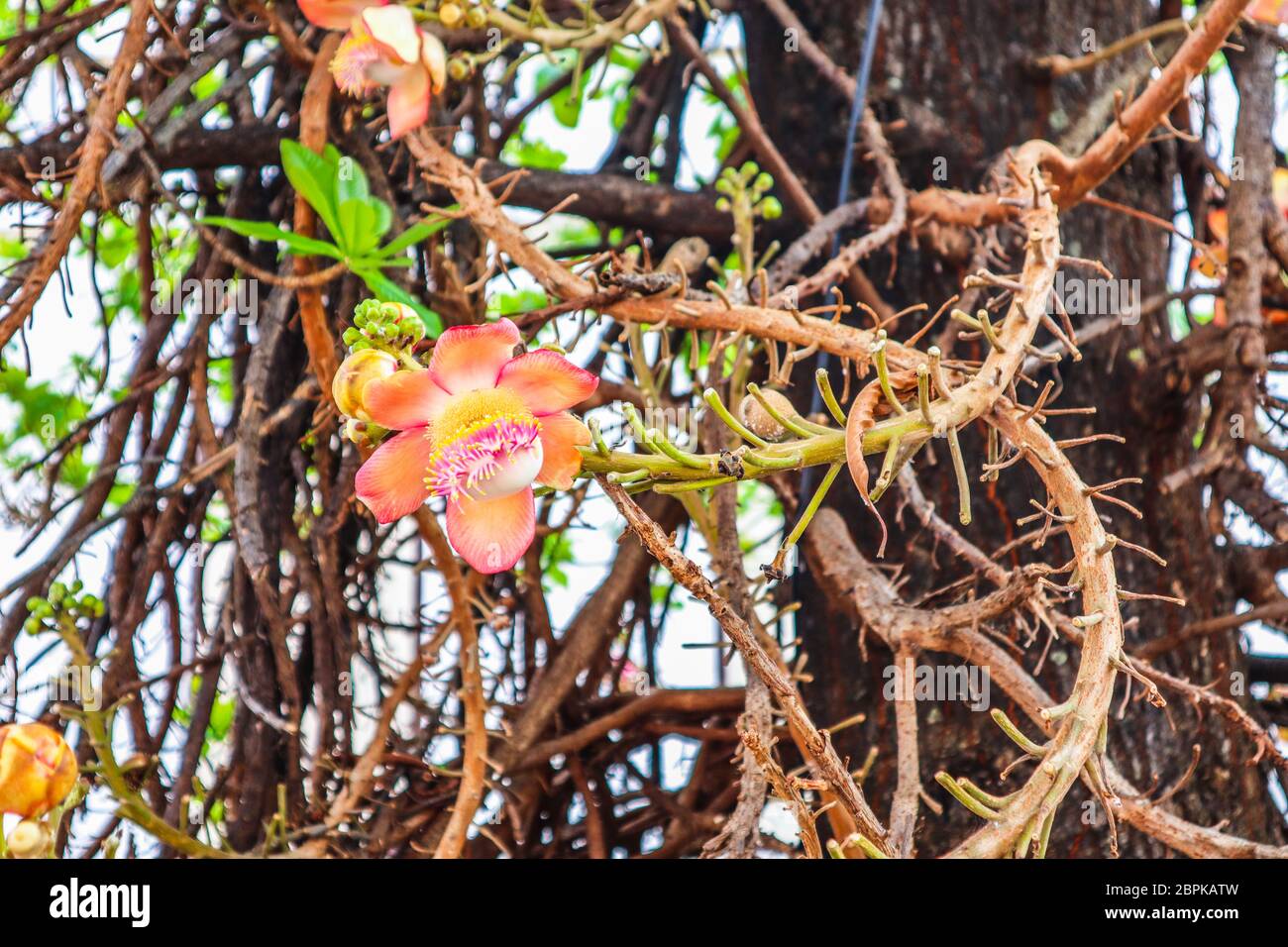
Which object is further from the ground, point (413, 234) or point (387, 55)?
point (387, 55)

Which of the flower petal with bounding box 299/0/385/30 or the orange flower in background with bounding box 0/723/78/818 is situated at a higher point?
Answer: the flower petal with bounding box 299/0/385/30

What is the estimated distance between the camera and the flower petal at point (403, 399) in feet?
2.11

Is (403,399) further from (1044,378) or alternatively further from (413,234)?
(1044,378)

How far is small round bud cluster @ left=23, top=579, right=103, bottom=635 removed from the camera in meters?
1.02

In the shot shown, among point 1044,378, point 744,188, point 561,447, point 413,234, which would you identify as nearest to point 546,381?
point 561,447

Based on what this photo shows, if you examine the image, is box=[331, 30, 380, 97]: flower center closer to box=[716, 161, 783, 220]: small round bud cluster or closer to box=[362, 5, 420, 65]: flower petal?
box=[362, 5, 420, 65]: flower petal

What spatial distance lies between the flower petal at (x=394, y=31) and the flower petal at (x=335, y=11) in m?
0.03

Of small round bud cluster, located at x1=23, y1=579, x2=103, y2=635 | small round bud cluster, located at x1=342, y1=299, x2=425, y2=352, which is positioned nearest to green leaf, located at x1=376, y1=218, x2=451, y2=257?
small round bud cluster, located at x1=342, y1=299, x2=425, y2=352

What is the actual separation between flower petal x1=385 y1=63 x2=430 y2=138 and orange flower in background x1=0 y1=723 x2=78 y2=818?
0.53 m

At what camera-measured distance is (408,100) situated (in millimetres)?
979

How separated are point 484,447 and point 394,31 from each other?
0.44 meters

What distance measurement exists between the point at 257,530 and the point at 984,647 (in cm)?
64
